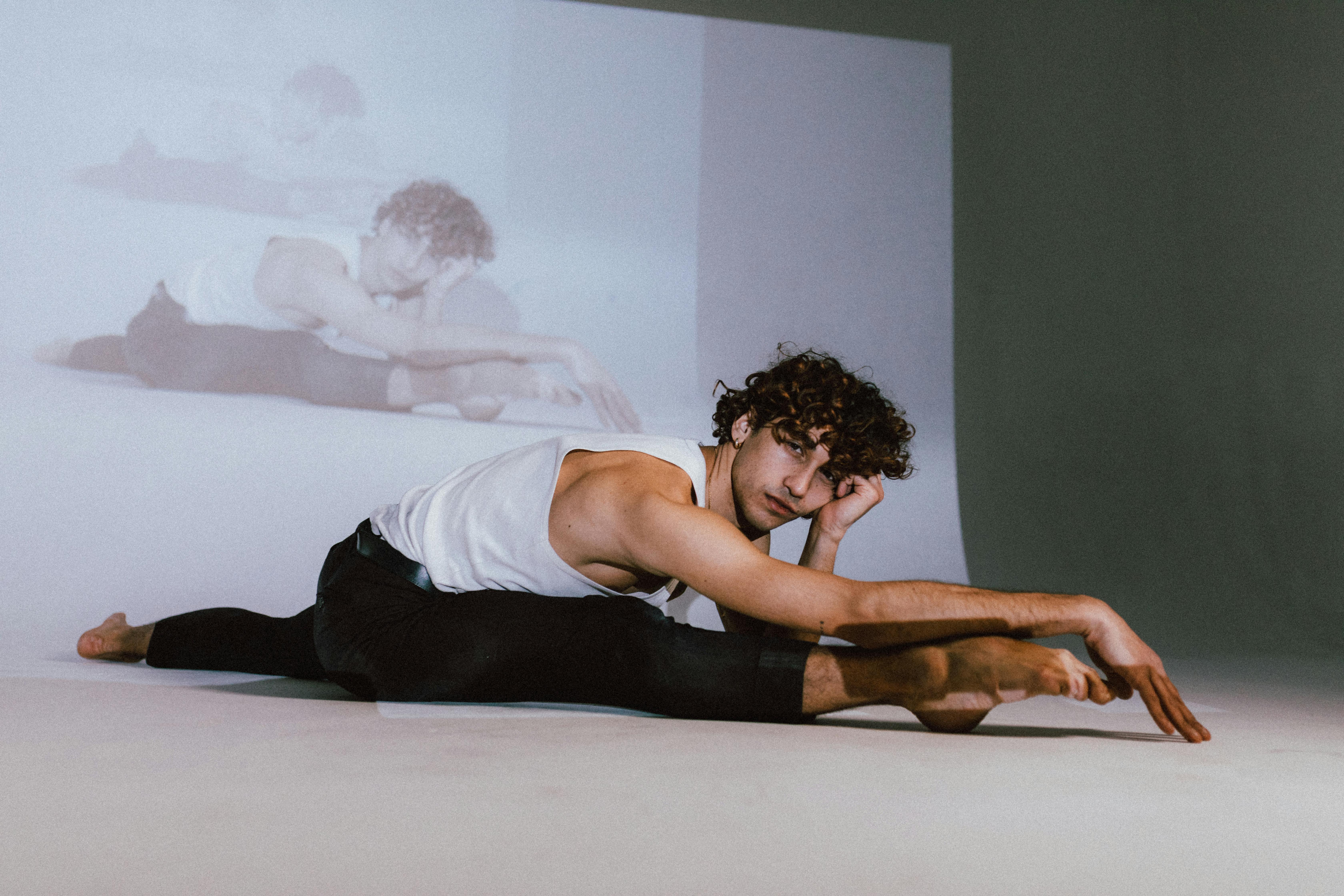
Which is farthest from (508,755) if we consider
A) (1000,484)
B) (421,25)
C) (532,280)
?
(421,25)

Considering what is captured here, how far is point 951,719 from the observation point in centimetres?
154

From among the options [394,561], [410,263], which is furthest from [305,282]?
[394,561]

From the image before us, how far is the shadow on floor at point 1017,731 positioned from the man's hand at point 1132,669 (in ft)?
0.45

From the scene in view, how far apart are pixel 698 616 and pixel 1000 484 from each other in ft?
5.37

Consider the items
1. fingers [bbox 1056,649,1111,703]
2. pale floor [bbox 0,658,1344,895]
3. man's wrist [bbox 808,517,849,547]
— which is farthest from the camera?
man's wrist [bbox 808,517,849,547]

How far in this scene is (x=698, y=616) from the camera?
316 centimetres

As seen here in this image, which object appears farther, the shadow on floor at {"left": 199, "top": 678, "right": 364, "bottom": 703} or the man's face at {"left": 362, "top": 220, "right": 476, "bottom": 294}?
the man's face at {"left": 362, "top": 220, "right": 476, "bottom": 294}

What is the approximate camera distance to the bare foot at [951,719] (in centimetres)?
153

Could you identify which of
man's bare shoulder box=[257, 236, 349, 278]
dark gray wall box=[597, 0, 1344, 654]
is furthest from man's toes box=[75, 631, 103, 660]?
dark gray wall box=[597, 0, 1344, 654]

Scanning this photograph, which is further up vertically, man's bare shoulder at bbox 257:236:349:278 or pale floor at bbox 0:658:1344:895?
man's bare shoulder at bbox 257:236:349:278

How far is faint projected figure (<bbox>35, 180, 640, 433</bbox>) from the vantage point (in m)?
3.76

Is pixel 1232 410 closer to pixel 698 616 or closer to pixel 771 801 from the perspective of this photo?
pixel 698 616

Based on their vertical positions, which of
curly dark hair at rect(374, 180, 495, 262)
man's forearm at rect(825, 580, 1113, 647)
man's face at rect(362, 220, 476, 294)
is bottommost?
man's forearm at rect(825, 580, 1113, 647)

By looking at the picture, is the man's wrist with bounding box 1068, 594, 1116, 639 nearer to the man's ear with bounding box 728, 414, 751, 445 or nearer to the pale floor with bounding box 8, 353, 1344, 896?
the pale floor with bounding box 8, 353, 1344, 896
